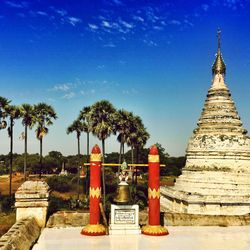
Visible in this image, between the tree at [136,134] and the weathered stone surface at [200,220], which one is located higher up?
the tree at [136,134]

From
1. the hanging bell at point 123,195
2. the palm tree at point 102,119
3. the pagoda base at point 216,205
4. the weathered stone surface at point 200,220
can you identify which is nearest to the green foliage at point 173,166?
the palm tree at point 102,119

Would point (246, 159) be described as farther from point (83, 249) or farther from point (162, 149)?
point (162, 149)

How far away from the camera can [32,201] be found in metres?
14.3

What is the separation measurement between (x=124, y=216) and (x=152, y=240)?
5.30 ft

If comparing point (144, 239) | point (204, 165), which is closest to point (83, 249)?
point (144, 239)

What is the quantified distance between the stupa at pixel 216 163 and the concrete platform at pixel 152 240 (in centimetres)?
1793

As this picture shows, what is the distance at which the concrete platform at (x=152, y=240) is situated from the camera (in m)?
12.2

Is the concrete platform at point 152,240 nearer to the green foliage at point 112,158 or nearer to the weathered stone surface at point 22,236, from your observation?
the weathered stone surface at point 22,236

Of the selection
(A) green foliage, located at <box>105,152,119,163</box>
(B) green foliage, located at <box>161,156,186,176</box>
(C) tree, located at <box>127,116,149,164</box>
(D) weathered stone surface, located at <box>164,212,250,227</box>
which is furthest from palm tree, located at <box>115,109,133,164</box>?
(A) green foliage, located at <box>105,152,119,163</box>

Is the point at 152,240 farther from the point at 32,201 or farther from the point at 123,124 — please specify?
the point at 123,124

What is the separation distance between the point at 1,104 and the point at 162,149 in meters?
65.3

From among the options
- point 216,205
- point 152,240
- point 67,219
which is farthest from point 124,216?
point 216,205

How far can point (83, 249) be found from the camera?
38.8 ft

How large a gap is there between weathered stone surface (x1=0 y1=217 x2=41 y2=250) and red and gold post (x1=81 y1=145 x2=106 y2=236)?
169 cm
